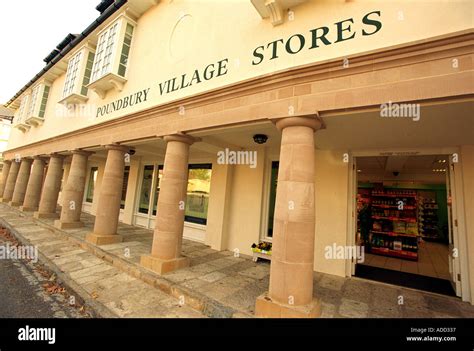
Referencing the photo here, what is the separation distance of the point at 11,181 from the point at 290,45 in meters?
21.2

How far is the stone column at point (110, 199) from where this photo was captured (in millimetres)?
7488

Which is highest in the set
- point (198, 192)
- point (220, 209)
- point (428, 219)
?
point (198, 192)

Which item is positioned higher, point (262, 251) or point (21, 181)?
point (21, 181)

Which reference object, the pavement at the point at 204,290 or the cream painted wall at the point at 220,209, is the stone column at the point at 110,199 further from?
the cream painted wall at the point at 220,209

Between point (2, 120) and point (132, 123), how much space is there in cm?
3731

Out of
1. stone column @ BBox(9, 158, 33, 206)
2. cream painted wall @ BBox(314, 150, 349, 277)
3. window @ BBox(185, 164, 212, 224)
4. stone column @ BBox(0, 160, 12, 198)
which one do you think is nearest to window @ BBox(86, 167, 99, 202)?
stone column @ BBox(9, 158, 33, 206)

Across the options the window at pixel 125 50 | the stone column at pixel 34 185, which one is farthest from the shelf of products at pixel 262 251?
the stone column at pixel 34 185

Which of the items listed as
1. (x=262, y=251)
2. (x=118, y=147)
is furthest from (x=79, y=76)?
(x=262, y=251)

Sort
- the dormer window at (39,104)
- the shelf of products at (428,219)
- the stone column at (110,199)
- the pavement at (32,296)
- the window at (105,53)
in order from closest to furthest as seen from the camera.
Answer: the pavement at (32,296)
the stone column at (110,199)
the window at (105,53)
the shelf of products at (428,219)
the dormer window at (39,104)

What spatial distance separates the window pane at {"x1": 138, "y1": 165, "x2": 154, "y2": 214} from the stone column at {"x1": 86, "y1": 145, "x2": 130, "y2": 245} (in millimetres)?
3629

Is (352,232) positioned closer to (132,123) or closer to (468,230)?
(468,230)

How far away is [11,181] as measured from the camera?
640 inches

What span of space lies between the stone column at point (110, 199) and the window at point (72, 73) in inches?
206

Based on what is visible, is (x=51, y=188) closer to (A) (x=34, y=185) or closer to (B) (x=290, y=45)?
(A) (x=34, y=185)
